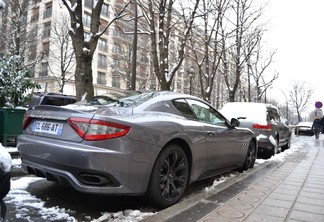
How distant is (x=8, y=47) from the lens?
91.5 feet

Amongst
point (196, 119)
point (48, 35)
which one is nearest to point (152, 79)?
point (48, 35)

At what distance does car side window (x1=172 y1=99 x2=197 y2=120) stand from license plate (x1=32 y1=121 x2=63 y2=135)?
1.59m

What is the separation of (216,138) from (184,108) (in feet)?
2.64

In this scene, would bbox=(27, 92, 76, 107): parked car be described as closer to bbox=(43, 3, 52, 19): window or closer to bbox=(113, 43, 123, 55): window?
bbox=(113, 43, 123, 55): window

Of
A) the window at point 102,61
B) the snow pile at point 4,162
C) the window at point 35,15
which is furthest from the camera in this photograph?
the window at point 102,61

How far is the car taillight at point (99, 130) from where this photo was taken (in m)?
3.35

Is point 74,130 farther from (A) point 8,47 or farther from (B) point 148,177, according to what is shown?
(A) point 8,47

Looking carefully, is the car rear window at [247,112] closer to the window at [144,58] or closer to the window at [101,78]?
the window at [144,58]

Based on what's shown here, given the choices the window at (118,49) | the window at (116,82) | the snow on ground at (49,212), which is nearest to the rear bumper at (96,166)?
the snow on ground at (49,212)

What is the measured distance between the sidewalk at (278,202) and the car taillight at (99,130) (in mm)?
1264

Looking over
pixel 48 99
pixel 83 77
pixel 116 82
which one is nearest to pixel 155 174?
pixel 83 77

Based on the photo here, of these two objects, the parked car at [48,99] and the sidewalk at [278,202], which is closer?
the sidewalk at [278,202]

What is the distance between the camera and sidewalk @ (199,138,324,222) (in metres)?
3.46

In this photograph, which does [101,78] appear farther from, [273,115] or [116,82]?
[273,115]
